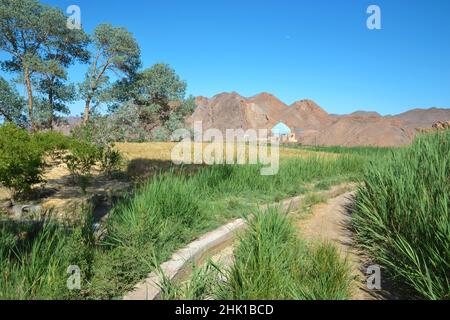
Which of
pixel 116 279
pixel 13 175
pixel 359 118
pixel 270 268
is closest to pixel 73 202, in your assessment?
pixel 13 175

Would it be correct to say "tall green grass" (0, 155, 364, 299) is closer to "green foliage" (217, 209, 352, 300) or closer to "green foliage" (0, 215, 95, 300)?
"green foliage" (0, 215, 95, 300)

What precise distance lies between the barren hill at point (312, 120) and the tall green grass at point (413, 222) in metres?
25.9

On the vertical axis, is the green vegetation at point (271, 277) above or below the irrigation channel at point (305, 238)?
above

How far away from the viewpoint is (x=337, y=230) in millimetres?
5117

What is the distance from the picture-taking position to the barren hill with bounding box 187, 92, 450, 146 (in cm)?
4803

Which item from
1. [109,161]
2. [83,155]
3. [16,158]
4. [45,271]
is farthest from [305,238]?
[109,161]

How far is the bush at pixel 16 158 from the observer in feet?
24.9

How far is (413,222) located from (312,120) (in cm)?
8119

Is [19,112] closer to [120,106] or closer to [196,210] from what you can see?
[120,106]

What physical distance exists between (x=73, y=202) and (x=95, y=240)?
219 inches

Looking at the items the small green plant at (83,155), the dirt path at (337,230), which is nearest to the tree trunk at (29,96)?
the small green plant at (83,155)

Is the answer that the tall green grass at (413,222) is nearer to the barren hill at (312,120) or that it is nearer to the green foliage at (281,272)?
the green foliage at (281,272)

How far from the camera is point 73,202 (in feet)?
27.9

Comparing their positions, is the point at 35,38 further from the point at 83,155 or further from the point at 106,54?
the point at 83,155
